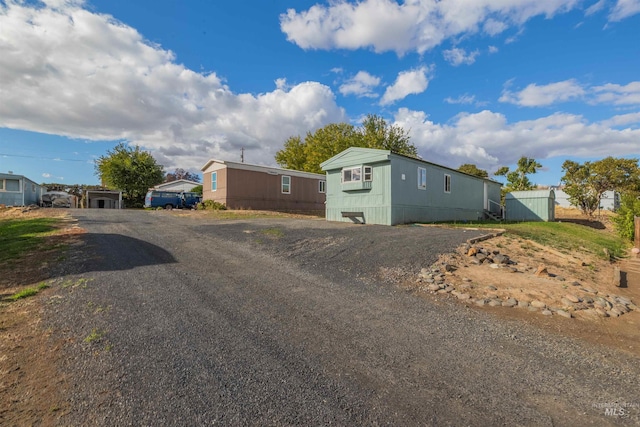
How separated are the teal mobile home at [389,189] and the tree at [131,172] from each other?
70.2 feet

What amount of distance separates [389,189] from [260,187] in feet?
36.0

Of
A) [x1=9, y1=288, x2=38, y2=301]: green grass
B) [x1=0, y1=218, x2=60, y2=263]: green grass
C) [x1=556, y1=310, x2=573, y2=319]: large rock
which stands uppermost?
[x1=0, y1=218, x2=60, y2=263]: green grass

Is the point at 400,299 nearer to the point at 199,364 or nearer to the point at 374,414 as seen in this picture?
the point at 374,414

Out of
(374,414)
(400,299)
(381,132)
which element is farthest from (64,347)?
(381,132)

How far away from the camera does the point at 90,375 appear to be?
259 cm

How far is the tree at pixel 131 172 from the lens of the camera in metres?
28.1

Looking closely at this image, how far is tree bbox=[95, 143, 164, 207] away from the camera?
28.1 m

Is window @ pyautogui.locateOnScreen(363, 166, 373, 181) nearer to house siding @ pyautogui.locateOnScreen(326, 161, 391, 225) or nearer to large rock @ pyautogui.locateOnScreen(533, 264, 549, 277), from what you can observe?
house siding @ pyautogui.locateOnScreen(326, 161, 391, 225)

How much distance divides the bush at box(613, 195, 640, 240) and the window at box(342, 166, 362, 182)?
1311cm

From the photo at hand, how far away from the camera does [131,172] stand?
28.7 m

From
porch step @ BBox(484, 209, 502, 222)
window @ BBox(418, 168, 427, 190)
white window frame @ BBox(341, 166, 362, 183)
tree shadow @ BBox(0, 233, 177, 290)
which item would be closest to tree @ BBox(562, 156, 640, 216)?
porch step @ BBox(484, 209, 502, 222)

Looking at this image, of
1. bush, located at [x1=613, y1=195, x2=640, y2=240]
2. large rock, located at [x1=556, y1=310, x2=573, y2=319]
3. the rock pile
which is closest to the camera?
large rock, located at [x1=556, y1=310, x2=573, y2=319]

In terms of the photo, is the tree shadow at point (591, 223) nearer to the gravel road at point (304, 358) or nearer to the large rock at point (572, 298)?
the large rock at point (572, 298)

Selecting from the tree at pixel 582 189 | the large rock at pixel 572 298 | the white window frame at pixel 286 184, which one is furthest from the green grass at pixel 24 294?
the tree at pixel 582 189
